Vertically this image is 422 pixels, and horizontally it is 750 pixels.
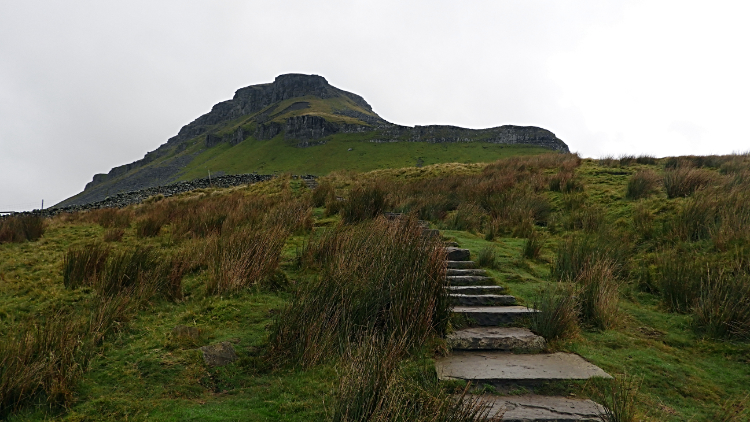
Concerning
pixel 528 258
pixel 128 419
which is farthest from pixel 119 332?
pixel 528 258

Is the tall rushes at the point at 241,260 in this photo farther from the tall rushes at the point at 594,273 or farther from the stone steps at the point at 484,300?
the tall rushes at the point at 594,273

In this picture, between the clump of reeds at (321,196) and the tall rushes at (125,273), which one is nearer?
the tall rushes at (125,273)

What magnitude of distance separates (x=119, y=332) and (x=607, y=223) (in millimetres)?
9625

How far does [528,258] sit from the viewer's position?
7.73 metres

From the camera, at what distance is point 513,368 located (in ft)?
11.8

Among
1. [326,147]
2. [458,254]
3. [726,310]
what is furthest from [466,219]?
[326,147]

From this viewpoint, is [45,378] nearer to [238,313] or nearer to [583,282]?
[238,313]

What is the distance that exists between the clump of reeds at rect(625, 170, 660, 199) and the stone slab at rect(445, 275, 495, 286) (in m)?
7.68

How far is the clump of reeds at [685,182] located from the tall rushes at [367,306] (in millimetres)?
8943

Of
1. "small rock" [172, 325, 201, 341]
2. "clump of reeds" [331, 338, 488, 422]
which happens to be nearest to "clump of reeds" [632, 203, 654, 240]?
"clump of reeds" [331, 338, 488, 422]

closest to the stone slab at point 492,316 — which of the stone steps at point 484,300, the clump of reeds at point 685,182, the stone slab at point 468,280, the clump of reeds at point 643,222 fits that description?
the stone steps at point 484,300

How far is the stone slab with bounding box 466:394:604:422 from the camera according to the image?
2.86 meters

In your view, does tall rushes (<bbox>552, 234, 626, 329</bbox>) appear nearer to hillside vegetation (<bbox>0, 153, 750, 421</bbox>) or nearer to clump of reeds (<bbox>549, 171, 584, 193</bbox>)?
hillside vegetation (<bbox>0, 153, 750, 421</bbox>)

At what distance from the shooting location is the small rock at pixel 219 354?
12.8 feet
